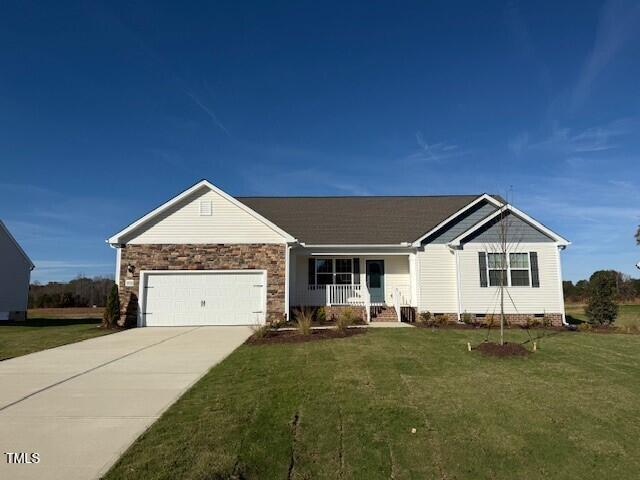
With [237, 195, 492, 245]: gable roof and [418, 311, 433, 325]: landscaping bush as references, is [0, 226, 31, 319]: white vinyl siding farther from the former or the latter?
[418, 311, 433, 325]: landscaping bush


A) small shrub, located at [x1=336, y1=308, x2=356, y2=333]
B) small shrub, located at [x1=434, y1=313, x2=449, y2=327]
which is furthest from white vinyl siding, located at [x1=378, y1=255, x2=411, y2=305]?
small shrub, located at [x1=336, y1=308, x2=356, y2=333]

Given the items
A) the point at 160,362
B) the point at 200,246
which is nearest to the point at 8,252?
the point at 200,246

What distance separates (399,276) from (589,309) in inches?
298

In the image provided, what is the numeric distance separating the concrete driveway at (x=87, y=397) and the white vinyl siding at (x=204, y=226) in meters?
5.84

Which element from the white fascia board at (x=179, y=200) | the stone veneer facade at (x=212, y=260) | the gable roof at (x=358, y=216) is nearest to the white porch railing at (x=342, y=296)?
the gable roof at (x=358, y=216)

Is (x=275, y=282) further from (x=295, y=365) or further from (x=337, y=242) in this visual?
(x=295, y=365)

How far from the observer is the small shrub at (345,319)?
42.0 ft

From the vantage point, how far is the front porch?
691 inches

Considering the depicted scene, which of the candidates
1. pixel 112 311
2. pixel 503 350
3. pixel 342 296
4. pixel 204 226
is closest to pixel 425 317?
pixel 342 296

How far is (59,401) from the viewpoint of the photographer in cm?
584

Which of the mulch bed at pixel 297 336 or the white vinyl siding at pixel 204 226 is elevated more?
the white vinyl siding at pixel 204 226

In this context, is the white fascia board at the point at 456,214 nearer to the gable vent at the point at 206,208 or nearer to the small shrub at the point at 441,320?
the small shrub at the point at 441,320

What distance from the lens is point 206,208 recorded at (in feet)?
54.6

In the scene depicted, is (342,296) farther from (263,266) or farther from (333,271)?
(263,266)
